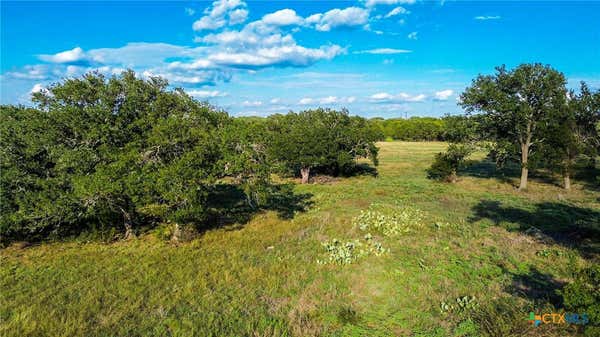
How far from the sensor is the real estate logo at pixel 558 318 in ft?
29.3

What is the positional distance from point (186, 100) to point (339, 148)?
2592cm

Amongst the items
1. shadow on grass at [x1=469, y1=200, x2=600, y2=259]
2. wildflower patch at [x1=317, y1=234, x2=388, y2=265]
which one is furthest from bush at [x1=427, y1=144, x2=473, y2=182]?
wildflower patch at [x1=317, y1=234, x2=388, y2=265]

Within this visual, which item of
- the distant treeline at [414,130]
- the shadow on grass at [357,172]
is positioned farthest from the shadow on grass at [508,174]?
the distant treeline at [414,130]

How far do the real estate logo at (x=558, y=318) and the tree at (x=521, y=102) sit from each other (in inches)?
1019

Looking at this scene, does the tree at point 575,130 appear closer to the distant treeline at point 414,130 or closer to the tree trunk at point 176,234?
the tree trunk at point 176,234

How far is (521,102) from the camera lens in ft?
100

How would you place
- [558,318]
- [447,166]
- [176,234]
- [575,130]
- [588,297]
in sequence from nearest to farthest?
[588,297] < [558,318] < [176,234] < [575,130] < [447,166]

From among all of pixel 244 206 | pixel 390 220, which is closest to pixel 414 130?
pixel 244 206

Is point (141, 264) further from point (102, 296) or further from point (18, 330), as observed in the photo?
point (18, 330)

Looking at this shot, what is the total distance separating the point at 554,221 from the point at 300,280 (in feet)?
60.5

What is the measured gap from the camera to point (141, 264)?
1506 centimetres

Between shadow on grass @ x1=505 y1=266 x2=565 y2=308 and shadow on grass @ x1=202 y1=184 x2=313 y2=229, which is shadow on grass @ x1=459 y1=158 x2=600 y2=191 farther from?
shadow on grass @ x1=505 y1=266 x2=565 y2=308

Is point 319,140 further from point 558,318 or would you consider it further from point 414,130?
point 414,130

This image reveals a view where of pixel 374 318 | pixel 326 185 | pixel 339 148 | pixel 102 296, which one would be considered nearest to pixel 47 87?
pixel 102 296
